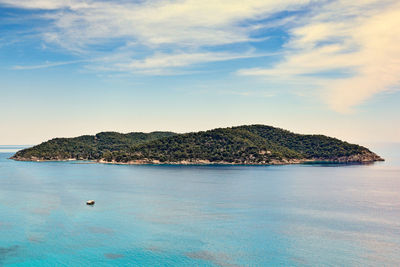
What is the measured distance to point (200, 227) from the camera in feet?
275

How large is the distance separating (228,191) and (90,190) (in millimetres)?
59707

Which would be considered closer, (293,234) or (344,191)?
(293,234)

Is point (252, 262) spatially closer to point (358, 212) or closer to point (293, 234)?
point (293, 234)

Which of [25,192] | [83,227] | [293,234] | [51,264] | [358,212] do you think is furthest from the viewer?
[25,192]

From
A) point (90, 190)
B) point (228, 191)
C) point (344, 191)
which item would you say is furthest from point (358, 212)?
point (90, 190)

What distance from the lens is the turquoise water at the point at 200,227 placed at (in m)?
64.0

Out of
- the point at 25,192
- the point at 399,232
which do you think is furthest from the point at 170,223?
the point at 25,192

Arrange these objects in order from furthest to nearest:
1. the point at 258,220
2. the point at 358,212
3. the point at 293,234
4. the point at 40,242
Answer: the point at 358,212 → the point at 258,220 → the point at 293,234 → the point at 40,242

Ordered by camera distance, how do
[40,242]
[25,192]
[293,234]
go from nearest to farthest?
[40,242] → [293,234] → [25,192]

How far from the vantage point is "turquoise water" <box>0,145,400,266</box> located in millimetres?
64000

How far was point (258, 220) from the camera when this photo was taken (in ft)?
302

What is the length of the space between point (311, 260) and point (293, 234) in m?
16.5

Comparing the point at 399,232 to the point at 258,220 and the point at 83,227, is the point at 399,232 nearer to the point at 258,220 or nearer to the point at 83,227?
the point at 258,220

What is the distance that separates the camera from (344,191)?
143 metres
